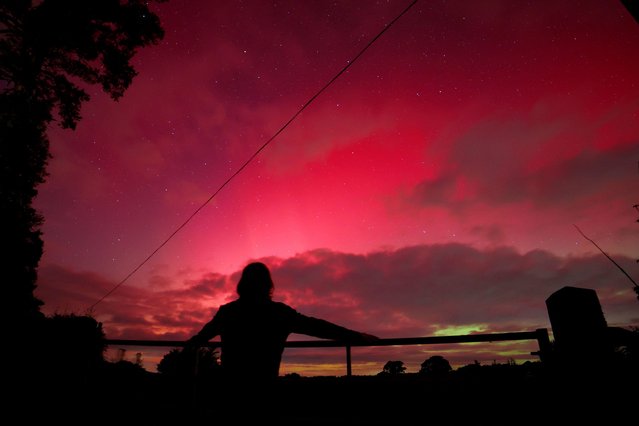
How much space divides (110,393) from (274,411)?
4.65 m

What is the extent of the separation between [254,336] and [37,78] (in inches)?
587

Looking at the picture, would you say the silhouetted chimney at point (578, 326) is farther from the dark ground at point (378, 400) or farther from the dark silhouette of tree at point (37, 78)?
the dark silhouette of tree at point (37, 78)

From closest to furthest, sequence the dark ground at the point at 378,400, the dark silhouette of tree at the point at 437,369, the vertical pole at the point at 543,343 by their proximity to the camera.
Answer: the dark ground at the point at 378,400 < the vertical pole at the point at 543,343 < the dark silhouette of tree at the point at 437,369

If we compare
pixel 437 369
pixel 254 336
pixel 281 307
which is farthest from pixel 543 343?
pixel 437 369

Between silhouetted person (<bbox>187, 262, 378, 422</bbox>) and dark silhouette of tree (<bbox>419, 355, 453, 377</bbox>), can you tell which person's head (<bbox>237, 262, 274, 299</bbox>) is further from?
dark silhouette of tree (<bbox>419, 355, 453, 377</bbox>)

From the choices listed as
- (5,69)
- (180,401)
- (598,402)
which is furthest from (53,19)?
(598,402)

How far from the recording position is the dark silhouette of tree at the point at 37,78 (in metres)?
11.0

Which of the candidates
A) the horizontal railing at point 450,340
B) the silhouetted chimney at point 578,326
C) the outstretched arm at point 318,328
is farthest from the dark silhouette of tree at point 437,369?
the outstretched arm at point 318,328

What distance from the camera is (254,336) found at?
1829 millimetres

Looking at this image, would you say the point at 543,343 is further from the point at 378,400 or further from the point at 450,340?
the point at 378,400

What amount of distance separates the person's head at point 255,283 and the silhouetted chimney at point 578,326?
2360 mm

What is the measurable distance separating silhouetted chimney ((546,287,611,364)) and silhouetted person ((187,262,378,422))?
1.85m

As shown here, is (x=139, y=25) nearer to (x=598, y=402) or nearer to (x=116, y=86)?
(x=116, y=86)

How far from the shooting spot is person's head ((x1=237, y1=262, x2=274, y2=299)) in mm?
2025
